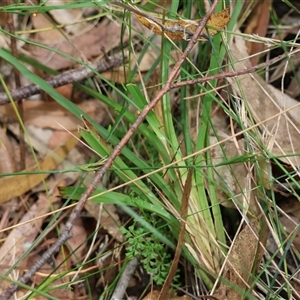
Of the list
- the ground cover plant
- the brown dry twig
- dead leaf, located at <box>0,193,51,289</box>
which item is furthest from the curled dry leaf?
dead leaf, located at <box>0,193,51,289</box>

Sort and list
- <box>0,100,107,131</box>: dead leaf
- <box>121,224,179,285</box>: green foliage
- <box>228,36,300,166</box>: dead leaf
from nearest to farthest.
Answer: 1. <box>121,224,179,285</box>: green foliage
2. <box>228,36,300,166</box>: dead leaf
3. <box>0,100,107,131</box>: dead leaf

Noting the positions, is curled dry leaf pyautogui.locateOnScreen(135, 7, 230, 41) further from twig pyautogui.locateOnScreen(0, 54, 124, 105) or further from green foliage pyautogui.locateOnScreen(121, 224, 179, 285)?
green foliage pyautogui.locateOnScreen(121, 224, 179, 285)

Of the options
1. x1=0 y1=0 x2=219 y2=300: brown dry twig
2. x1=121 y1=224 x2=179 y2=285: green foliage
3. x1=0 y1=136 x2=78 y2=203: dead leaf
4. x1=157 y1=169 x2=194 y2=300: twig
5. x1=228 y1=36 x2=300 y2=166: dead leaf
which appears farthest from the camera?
x1=0 y1=136 x2=78 y2=203: dead leaf

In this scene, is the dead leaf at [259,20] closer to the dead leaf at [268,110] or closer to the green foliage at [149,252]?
the dead leaf at [268,110]

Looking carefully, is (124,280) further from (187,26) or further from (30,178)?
(187,26)

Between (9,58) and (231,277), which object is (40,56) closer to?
(9,58)

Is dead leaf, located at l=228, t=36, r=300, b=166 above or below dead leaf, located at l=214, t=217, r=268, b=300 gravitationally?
above

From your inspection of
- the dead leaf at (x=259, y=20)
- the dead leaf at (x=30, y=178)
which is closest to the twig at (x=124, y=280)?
the dead leaf at (x=30, y=178)
